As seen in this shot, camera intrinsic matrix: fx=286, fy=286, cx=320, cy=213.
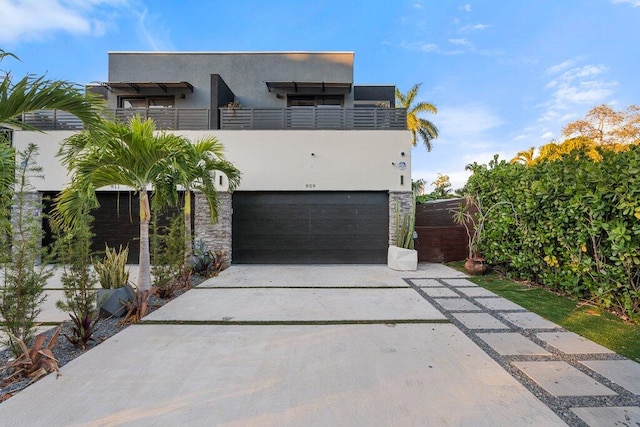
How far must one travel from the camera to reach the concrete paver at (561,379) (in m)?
2.50

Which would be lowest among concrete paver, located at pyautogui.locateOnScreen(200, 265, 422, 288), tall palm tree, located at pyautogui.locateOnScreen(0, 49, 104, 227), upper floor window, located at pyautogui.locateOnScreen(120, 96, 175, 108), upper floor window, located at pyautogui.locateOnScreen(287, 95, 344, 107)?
concrete paver, located at pyautogui.locateOnScreen(200, 265, 422, 288)

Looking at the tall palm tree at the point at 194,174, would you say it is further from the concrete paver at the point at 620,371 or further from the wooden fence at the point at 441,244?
the wooden fence at the point at 441,244

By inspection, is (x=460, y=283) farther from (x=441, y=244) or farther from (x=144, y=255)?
(x=144, y=255)

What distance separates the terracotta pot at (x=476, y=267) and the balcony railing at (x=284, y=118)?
15.1 ft

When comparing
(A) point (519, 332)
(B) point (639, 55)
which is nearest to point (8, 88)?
(A) point (519, 332)

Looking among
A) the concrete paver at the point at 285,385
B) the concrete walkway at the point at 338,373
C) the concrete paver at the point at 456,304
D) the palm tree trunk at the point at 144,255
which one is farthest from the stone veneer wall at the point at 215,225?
the concrete paver at the point at 456,304

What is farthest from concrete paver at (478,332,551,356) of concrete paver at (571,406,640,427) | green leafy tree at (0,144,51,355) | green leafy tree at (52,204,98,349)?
green leafy tree at (0,144,51,355)

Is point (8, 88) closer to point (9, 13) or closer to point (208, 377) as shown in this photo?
point (208, 377)

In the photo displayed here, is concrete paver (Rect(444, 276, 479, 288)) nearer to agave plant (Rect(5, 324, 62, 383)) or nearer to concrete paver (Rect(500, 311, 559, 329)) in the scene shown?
concrete paver (Rect(500, 311, 559, 329))

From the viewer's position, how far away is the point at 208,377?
2.68 metres

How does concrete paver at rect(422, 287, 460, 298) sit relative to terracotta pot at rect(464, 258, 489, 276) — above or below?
below

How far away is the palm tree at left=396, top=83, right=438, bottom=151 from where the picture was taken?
2106 centimetres

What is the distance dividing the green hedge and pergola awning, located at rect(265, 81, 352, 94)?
271 inches

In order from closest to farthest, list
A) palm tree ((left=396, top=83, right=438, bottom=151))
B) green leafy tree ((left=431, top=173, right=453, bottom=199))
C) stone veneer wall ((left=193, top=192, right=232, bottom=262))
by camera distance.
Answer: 1. stone veneer wall ((left=193, top=192, right=232, bottom=262))
2. palm tree ((left=396, top=83, right=438, bottom=151))
3. green leafy tree ((left=431, top=173, right=453, bottom=199))
